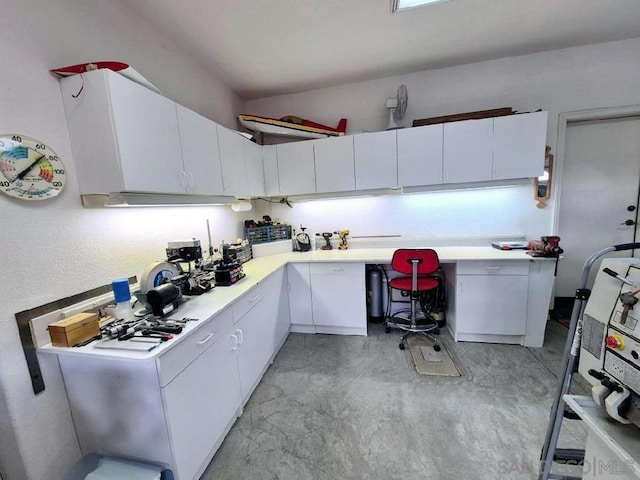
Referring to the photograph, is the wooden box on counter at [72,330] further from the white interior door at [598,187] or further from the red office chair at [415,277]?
the white interior door at [598,187]

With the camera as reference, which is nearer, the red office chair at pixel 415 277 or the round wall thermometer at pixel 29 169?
the round wall thermometer at pixel 29 169

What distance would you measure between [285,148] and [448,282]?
2458 millimetres

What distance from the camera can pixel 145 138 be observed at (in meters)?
1.43

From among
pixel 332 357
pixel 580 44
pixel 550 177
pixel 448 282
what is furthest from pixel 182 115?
pixel 580 44

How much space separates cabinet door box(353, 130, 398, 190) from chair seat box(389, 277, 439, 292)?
1036 mm

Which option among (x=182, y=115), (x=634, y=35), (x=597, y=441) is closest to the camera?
(x=597, y=441)

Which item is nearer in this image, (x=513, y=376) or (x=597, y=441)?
(x=597, y=441)

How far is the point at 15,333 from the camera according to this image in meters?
1.14

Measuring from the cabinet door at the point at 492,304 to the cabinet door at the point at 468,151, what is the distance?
103cm

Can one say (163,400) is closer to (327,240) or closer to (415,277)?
Answer: (415,277)

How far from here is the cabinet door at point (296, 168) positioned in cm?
290

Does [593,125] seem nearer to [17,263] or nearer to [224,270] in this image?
[224,270]

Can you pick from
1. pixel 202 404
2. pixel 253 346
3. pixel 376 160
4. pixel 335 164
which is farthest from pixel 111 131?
pixel 376 160

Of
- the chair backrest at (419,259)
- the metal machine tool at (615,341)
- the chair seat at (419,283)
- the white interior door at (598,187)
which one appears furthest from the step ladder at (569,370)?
the white interior door at (598,187)
